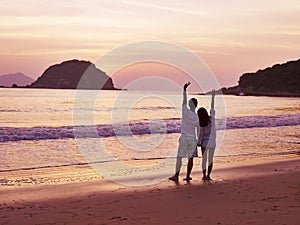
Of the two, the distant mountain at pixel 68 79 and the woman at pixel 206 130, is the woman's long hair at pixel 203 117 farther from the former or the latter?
the distant mountain at pixel 68 79

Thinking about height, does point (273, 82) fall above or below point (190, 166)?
above

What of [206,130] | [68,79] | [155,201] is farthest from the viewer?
[68,79]

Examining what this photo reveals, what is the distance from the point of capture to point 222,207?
7.53 meters

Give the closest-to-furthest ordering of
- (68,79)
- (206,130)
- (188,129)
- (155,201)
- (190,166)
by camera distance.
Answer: (155,201), (188,129), (206,130), (190,166), (68,79)

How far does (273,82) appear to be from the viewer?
157375 mm

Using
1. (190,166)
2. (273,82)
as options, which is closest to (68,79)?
(273,82)

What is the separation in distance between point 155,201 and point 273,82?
511ft

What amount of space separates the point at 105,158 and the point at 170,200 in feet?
21.1

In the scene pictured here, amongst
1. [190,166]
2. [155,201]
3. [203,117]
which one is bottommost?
[155,201]

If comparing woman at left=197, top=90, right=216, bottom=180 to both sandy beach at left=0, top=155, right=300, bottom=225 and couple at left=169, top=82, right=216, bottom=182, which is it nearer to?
couple at left=169, top=82, right=216, bottom=182

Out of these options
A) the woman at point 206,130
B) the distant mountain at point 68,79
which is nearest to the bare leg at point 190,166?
the woman at point 206,130

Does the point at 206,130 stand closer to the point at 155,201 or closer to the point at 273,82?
the point at 155,201

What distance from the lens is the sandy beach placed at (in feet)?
22.2

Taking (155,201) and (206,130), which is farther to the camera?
(206,130)
